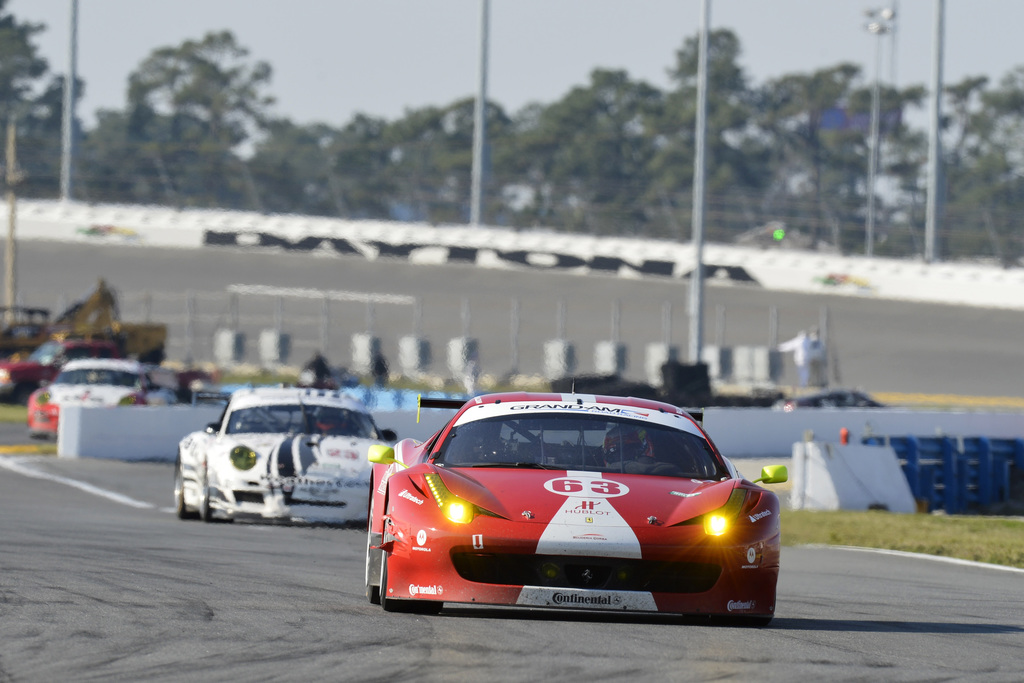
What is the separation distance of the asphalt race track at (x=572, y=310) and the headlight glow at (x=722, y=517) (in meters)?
36.4

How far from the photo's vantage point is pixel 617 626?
7.57m

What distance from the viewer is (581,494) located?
7.38 metres

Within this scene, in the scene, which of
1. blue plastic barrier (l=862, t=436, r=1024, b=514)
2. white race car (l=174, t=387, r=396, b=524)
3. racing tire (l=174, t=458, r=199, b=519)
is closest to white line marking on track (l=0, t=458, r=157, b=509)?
racing tire (l=174, t=458, r=199, b=519)

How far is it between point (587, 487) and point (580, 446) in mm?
665

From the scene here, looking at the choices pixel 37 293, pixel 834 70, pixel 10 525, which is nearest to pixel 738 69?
pixel 834 70

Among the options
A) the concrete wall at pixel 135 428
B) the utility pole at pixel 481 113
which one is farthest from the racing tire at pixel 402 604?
the utility pole at pixel 481 113

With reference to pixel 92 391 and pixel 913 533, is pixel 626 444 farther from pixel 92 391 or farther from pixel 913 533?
pixel 92 391

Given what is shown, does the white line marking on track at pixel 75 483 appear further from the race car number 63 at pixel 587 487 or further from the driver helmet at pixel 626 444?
the race car number 63 at pixel 587 487

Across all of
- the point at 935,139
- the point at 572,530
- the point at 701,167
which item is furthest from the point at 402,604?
the point at 935,139

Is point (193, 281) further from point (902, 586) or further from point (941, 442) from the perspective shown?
point (902, 586)

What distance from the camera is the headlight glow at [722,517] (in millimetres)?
7336

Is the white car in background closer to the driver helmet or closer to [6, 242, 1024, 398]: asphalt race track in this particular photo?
the driver helmet

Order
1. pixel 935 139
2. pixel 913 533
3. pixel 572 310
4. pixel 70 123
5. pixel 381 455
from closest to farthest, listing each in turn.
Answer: pixel 381 455 < pixel 913 533 < pixel 935 139 < pixel 572 310 < pixel 70 123

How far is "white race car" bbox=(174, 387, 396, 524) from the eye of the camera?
45.1 ft
